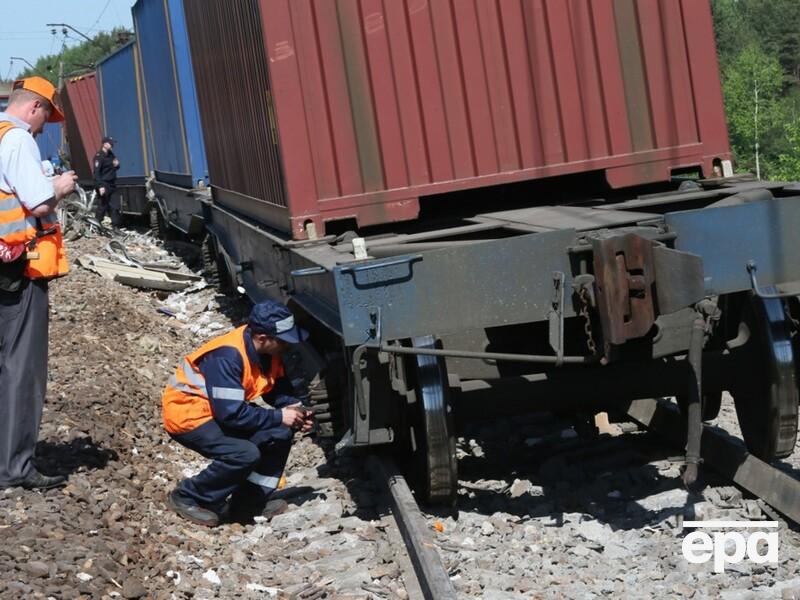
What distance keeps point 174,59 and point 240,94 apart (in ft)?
19.2

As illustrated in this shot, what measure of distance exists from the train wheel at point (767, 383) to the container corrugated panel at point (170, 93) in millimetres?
9044

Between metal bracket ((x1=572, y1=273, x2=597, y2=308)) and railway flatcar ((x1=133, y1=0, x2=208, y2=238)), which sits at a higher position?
railway flatcar ((x1=133, y1=0, x2=208, y2=238))

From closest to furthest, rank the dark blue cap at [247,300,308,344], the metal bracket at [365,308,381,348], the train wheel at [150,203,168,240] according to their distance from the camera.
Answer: the metal bracket at [365,308,381,348], the dark blue cap at [247,300,308,344], the train wheel at [150,203,168,240]

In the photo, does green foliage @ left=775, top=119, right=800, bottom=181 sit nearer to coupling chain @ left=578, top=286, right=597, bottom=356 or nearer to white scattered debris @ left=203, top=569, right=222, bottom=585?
coupling chain @ left=578, top=286, right=597, bottom=356

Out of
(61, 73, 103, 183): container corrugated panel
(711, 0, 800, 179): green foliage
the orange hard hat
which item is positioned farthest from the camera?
(711, 0, 800, 179): green foliage

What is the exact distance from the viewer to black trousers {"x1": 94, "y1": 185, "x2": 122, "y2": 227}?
74.6 ft

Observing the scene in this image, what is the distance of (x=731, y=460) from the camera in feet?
17.8

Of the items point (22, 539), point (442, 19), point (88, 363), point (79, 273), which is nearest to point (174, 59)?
point (79, 273)

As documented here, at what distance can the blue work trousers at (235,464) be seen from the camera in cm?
551

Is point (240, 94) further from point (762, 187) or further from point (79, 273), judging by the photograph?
point (79, 273)

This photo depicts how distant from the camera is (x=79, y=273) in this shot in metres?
14.6

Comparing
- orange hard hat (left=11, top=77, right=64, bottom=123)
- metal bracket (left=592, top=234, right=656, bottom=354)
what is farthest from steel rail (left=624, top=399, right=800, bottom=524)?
orange hard hat (left=11, top=77, right=64, bottom=123)

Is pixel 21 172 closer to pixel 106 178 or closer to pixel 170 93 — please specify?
pixel 170 93

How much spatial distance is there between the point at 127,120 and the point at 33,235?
16.1 m
